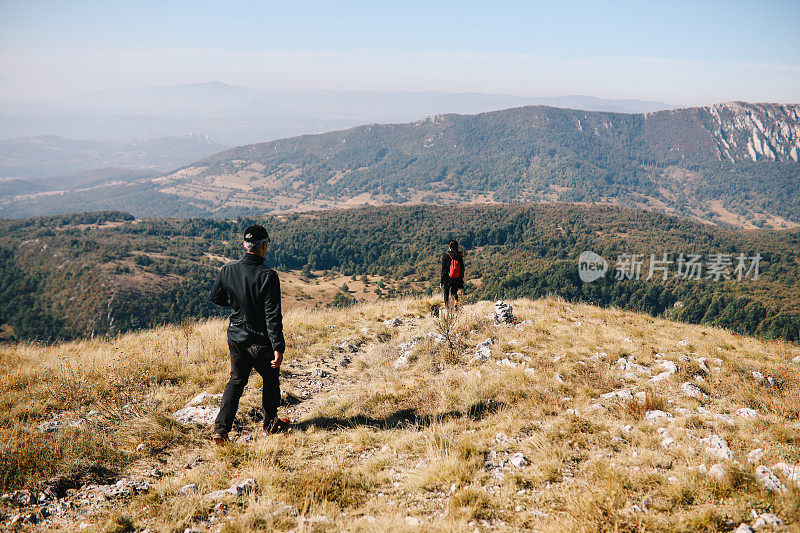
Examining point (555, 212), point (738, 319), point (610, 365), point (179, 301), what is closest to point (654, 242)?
point (555, 212)

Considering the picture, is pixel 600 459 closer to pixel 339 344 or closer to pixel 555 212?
pixel 339 344

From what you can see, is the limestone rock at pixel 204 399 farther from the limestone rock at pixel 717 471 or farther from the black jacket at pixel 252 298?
the limestone rock at pixel 717 471

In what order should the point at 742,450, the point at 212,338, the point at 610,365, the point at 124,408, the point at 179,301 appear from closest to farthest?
the point at 742,450, the point at 124,408, the point at 610,365, the point at 212,338, the point at 179,301

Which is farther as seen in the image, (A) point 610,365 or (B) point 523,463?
(A) point 610,365

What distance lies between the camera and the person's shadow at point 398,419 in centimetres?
544

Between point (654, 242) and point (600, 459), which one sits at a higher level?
point (600, 459)

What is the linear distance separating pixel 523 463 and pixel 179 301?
90492mm

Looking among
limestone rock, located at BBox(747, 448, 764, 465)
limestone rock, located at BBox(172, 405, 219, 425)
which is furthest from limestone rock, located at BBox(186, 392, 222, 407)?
limestone rock, located at BBox(747, 448, 764, 465)

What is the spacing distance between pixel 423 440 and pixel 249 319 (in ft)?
9.32

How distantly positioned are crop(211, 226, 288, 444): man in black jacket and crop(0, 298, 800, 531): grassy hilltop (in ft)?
2.02

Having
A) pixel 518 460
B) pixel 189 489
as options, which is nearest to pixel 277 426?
pixel 189 489

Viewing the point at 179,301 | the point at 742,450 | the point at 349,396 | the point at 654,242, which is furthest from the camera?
the point at 654,242

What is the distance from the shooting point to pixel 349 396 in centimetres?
631

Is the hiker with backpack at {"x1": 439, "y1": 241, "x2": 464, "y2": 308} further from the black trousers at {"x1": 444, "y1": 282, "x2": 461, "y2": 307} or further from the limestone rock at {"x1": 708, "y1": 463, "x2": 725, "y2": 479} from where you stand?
the limestone rock at {"x1": 708, "y1": 463, "x2": 725, "y2": 479}
